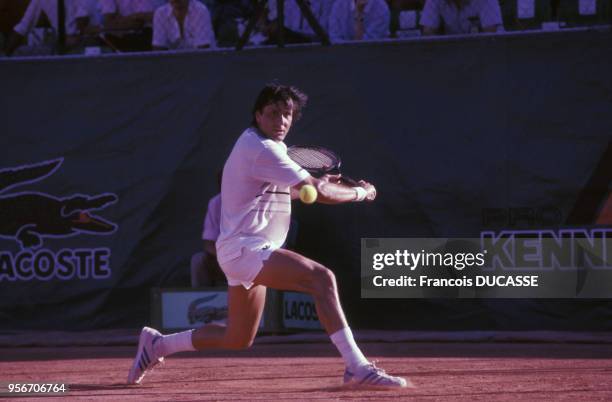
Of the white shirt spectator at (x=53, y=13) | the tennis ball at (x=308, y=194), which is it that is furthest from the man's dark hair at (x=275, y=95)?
the white shirt spectator at (x=53, y=13)

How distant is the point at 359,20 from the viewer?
10.5 m

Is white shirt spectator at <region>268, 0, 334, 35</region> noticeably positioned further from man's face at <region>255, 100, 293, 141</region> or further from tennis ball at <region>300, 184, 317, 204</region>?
tennis ball at <region>300, 184, 317, 204</region>

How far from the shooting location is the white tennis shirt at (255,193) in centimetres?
589

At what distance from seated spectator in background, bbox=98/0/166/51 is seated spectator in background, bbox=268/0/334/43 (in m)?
1.23

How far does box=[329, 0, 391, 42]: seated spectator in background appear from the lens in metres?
10.5

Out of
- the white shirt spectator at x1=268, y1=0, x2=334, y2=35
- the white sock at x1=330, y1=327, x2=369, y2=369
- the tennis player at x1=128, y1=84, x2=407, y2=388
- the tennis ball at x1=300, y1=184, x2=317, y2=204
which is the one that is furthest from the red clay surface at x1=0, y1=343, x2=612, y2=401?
the white shirt spectator at x1=268, y1=0, x2=334, y2=35

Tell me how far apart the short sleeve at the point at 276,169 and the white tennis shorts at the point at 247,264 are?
352 mm

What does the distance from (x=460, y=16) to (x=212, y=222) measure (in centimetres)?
286

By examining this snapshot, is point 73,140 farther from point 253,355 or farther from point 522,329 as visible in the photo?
point 522,329

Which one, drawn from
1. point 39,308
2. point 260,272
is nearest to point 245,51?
point 39,308

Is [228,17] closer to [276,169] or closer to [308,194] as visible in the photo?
[276,169]

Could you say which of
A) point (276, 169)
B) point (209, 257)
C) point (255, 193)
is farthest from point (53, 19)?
point (276, 169)
